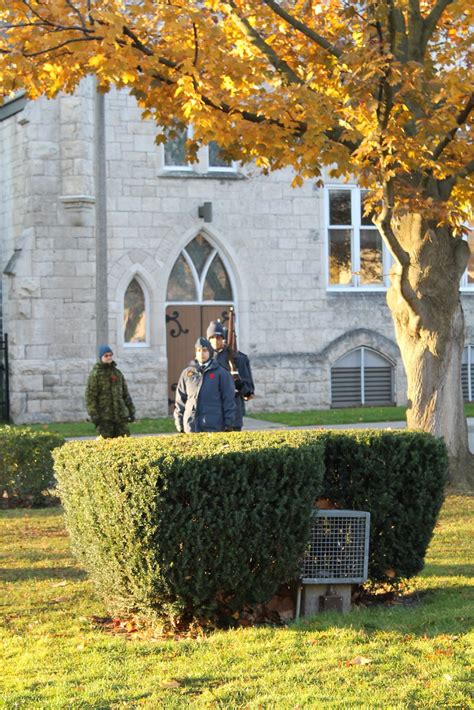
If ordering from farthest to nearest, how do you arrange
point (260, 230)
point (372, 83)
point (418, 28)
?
point (260, 230), point (418, 28), point (372, 83)

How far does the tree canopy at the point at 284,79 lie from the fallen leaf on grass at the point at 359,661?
524cm

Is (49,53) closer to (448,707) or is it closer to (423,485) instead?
(423,485)

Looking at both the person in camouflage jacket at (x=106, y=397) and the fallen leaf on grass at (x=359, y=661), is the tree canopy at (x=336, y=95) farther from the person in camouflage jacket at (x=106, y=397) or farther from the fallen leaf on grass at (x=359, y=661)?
the fallen leaf on grass at (x=359, y=661)

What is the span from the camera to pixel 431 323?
12992 mm

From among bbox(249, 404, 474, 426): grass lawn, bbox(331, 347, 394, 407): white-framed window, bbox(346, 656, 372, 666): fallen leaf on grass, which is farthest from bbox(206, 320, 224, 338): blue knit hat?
bbox(331, 347, 394, 407): white-framed window

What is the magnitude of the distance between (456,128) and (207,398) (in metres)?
3.53

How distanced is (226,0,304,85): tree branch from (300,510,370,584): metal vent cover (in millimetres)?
6039

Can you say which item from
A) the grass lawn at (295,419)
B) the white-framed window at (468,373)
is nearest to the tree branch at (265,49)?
the grass lawn at (295,419)

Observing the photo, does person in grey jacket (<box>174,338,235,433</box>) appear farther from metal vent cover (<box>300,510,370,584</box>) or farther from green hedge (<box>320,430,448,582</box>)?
metal vent cover (<box>300,510,370,584</box>)

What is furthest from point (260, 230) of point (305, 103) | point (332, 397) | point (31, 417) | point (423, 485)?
point (423, 485)

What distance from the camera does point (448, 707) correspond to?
18.0 feet

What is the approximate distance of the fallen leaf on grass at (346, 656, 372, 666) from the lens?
6.23 meters

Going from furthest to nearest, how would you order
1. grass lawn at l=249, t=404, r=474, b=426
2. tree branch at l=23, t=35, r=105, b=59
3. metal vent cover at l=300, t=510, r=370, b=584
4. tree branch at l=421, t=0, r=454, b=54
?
grass lawn at l=249, t=404, r=474, b=426, tree branch at l=421, t=0, r=454, b=54, tree branch at l=23, t=35, r=105, b=59, metal vent cover at l=300, t=510, r=370, b=584

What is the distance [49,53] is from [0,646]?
684cm
